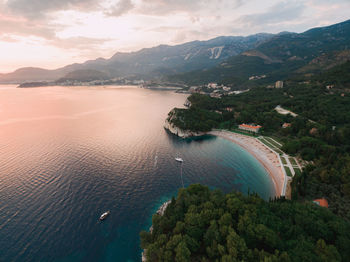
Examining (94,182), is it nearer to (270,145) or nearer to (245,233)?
(245,233)

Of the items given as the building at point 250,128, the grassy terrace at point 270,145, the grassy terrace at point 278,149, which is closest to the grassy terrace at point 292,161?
the grassy terrace at point 278,149

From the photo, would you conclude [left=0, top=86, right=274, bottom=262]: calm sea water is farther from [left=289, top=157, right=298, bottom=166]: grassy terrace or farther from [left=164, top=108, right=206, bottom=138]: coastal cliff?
[left=289, top=157, right=298, bottom=166]: grassy terrace

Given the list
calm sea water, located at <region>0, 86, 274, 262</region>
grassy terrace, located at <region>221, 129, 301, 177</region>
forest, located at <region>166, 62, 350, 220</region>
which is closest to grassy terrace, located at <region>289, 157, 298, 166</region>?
grassy terrace, located at <region>221, 129, 301, 177</region>

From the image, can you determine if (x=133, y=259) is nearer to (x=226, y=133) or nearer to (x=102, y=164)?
(x=102, y=164)

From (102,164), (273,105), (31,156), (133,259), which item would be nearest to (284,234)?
(133,259)

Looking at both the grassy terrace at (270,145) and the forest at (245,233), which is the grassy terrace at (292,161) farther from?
the forest at (245,233)

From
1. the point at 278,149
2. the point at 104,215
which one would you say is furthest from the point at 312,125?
the point at 104,215
